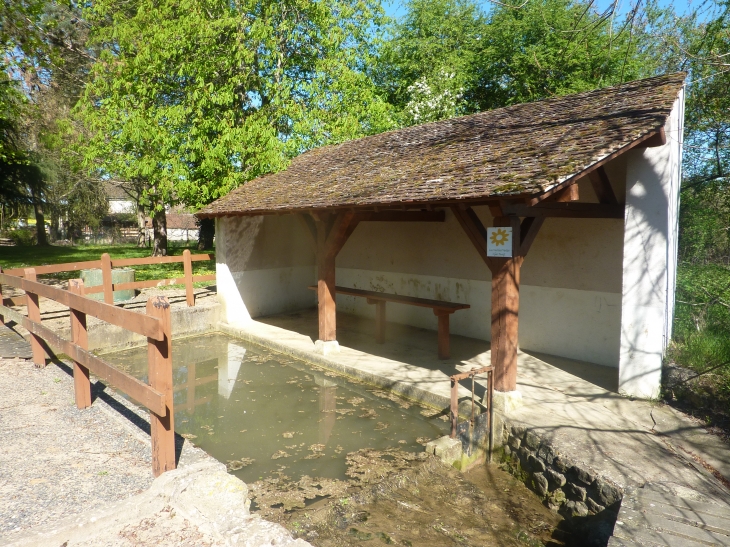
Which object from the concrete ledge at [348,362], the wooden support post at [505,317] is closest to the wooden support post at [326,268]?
the concrete ledge at [348,362]

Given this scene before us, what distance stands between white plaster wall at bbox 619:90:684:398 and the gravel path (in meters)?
4.97

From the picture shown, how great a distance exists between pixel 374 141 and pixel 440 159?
3500mm

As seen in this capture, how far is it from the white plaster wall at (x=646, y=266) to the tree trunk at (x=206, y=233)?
19546mm

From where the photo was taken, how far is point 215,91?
1251cm

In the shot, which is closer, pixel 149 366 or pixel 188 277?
pixel 149 366

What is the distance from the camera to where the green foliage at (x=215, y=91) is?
11773 millimetres

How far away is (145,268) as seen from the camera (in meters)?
17.3

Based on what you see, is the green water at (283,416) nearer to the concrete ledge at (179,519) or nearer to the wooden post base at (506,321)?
the wooden post base at (506,321)

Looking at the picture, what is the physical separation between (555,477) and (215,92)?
11.1m

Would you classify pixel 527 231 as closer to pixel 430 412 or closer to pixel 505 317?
pixel 505 317

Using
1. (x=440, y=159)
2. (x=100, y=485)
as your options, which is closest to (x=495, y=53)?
(x=440, y=159)

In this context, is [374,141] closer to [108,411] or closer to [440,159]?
[440,159]

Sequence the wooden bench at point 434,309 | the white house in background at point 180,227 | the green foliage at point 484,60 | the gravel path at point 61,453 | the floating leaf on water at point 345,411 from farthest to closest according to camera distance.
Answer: the white house in background at point 180,227, the green foliage at point 484,60, the wooden bench at point 434,309, the floating leaf on water at point 345,411, the gravel path at point 61,453

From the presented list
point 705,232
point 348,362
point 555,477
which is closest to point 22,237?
point 348,362
